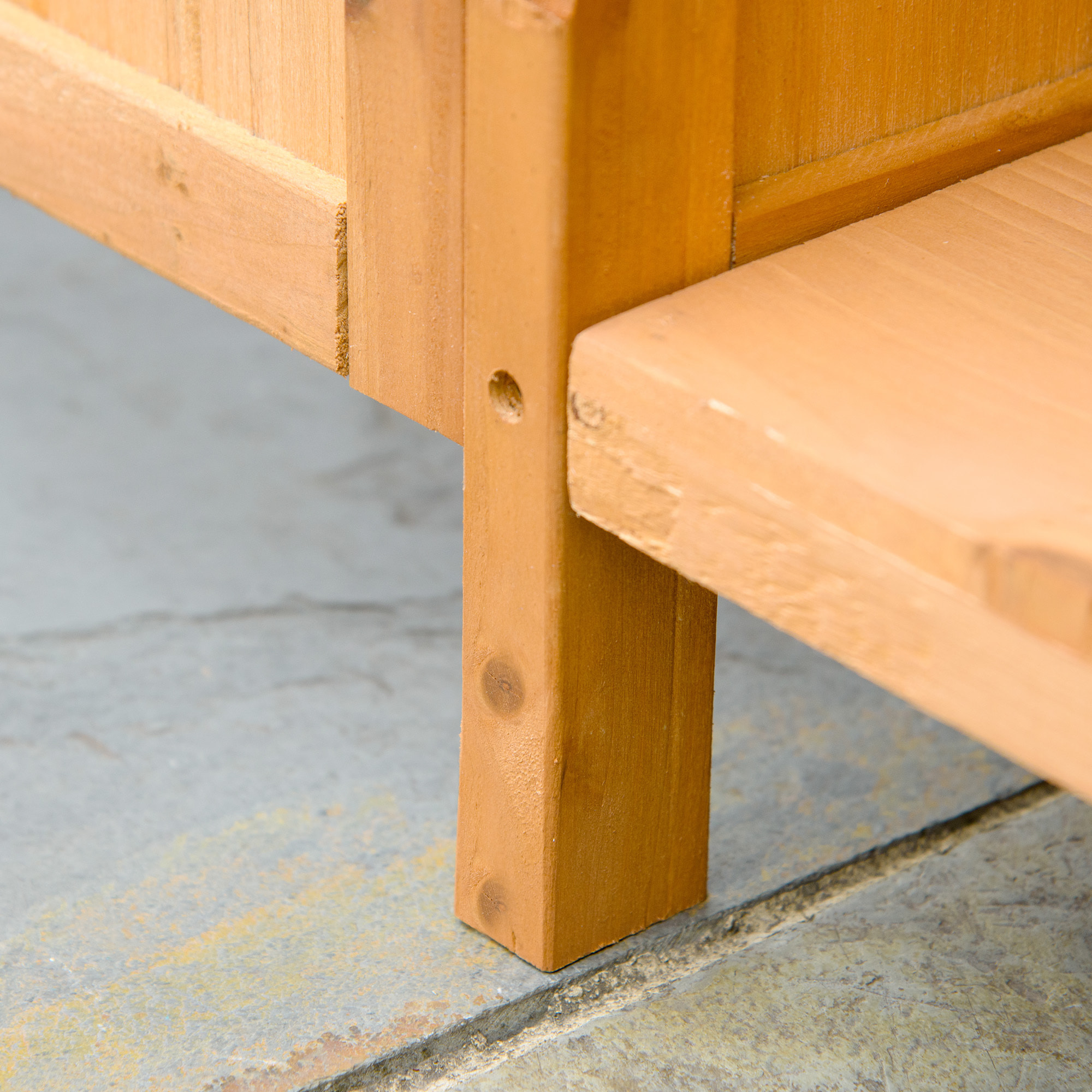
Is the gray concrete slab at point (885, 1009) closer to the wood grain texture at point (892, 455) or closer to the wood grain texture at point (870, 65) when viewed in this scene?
the wood grain texture at point (892, 455)

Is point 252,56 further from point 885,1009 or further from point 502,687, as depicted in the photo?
point 885,1009

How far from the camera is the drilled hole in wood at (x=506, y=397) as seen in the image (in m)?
0.87

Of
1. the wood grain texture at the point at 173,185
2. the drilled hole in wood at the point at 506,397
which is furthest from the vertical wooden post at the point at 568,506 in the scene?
the wood grain texture at the point at 173,185

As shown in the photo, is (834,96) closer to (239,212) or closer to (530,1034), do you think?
(239,212)

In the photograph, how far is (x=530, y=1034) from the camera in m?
1.02

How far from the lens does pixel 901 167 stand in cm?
95

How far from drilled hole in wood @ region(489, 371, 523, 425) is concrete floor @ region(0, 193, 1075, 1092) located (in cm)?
40

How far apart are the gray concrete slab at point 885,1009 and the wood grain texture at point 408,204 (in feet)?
1.34

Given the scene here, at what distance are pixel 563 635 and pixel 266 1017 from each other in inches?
13.0

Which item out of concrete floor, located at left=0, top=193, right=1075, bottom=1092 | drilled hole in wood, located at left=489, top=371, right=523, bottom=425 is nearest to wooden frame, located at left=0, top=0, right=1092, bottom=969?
drilled hole in wood, located at left=489, top=371, right=523, bottom=425

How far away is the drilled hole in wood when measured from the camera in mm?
872

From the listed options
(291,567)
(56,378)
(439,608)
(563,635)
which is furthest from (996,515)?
(56,378)

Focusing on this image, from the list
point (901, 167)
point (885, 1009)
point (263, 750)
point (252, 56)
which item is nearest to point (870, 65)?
point (901, 167)

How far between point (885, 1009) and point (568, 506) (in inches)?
16.7
